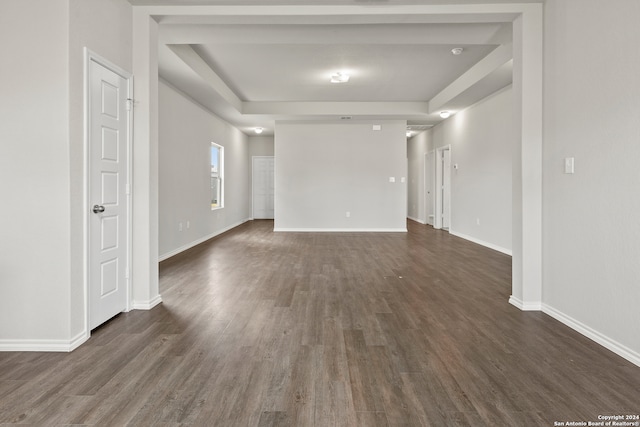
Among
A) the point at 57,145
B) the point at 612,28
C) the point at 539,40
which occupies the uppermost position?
the point at 539,40

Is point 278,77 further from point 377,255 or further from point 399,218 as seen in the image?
point 399,218

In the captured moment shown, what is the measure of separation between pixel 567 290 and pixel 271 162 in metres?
10.0

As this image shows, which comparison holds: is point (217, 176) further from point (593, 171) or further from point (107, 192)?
point (593, 171)

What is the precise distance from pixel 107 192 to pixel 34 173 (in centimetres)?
54

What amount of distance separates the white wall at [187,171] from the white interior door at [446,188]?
5.20 m

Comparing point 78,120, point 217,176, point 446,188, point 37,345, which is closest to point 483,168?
point 446,188

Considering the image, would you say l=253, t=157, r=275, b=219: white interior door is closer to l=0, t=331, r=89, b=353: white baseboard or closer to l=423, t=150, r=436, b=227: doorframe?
l=423, t=150, r=436, b=227: doorframe

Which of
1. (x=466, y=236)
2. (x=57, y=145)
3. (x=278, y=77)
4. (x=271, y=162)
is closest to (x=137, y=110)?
(x=57, y=145)

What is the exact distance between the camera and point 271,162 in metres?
12.1

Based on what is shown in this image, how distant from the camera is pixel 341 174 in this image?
900 centimetres

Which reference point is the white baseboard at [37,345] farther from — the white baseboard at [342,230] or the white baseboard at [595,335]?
the white baseboard at [342,230]

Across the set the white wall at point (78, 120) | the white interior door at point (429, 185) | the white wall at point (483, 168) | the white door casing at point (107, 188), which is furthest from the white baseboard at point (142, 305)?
the white interior door at point (429, 185)

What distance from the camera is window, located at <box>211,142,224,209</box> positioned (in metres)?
8.52

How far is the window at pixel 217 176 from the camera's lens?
8516 millimetres
